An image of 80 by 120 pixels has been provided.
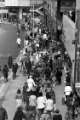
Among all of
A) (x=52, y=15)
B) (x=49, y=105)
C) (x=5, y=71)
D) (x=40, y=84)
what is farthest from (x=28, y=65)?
(x=52, y=15)

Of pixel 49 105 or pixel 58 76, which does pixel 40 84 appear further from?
pixel 49 105

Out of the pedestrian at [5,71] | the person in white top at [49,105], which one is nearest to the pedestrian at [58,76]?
the pedestrian at [5,71]

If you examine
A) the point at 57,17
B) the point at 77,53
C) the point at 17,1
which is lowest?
the point at 17,1

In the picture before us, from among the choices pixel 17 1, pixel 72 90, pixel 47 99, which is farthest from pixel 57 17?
pixel 17 1

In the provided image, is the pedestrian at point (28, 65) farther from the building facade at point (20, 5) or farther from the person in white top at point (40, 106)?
the building facade at point (20, 5)

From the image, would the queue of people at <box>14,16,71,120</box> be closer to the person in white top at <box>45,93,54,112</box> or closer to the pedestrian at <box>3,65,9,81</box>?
the person in white top at <box>45,93,54,112</box>

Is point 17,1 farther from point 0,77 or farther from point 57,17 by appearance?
point 0,77

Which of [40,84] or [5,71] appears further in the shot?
[5,71]

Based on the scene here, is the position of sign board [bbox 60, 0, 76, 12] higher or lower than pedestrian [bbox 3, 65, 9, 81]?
higher

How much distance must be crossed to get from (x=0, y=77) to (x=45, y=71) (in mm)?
3926

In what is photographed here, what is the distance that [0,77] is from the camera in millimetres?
29625

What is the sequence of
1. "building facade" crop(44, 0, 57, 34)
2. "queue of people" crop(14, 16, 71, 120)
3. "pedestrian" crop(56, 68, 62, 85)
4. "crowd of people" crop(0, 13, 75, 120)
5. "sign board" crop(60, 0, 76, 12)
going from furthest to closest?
1. "building facade" crop(44, 0, 57, 34)
2. "sign board" crop(60, 0, 76, 12)
3. "pedestrian" crop(56, 68, 62, 85)
4. "queue of people" crop(14, 16, 71, 120)
5. "crowd of people" crop(0, 13, 75, 120)

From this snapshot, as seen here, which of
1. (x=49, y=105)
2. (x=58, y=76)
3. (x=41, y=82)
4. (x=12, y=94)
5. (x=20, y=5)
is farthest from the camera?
(x=20, y=5)

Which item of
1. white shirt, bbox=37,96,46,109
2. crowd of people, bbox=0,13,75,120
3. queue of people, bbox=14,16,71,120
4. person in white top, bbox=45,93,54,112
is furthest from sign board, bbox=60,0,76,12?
person in white top, bbox=45,93,54,112
